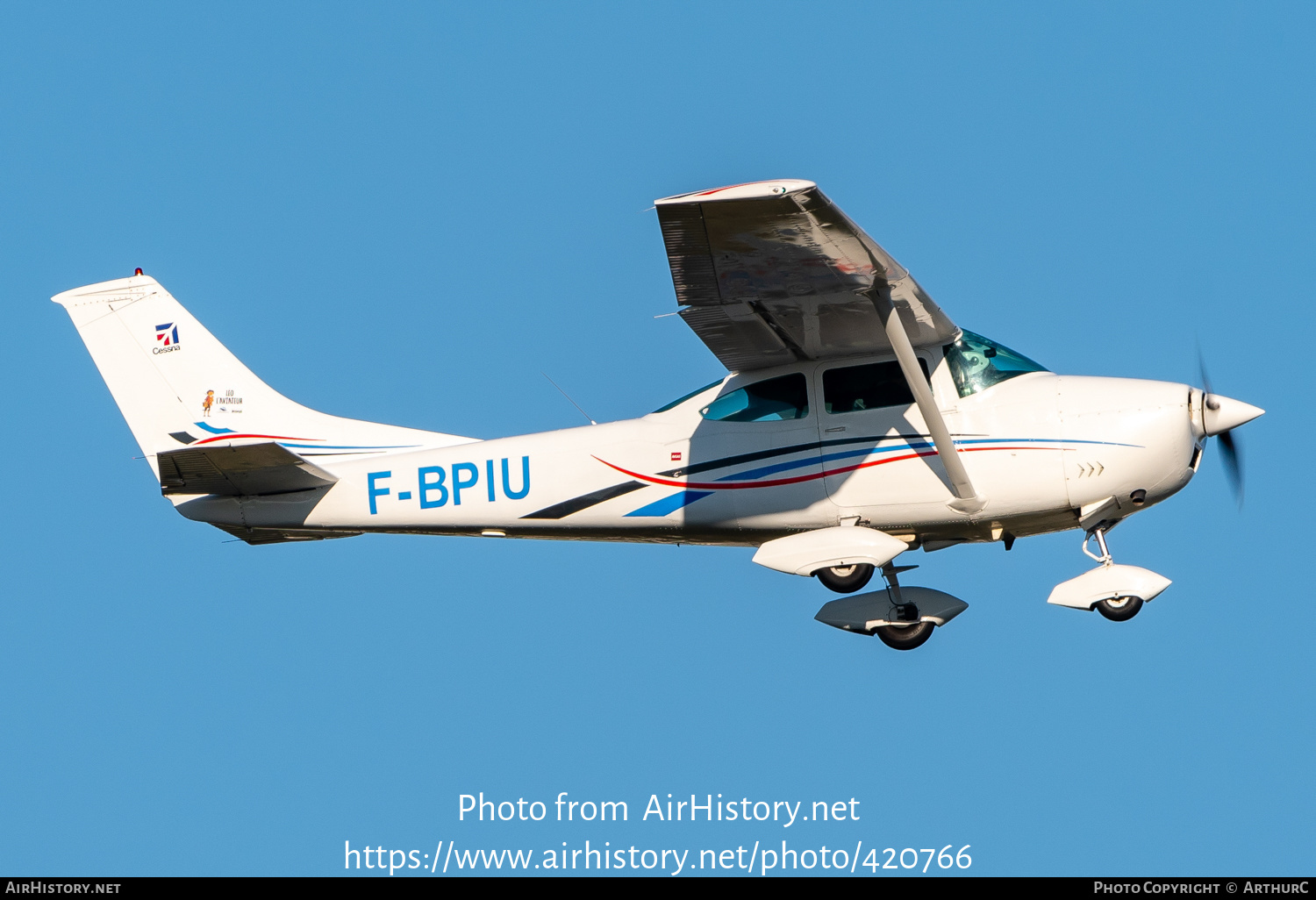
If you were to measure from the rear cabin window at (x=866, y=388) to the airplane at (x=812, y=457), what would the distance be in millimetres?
→ 16

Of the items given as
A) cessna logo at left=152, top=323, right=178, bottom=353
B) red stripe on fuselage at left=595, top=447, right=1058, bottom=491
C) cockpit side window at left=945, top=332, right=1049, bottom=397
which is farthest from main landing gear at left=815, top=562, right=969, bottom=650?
cessna logo at left=152, top=323, right=178, bottom=353

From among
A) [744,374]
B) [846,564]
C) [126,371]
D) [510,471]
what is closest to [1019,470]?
[846,564]

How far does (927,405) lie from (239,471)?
6.00m

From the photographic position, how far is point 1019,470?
13047mm

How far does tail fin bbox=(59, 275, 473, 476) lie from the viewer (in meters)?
15.4

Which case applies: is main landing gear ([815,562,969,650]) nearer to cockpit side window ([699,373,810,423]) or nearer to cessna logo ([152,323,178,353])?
cockpit side window ([699,373,810,423])

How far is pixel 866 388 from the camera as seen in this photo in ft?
44.2

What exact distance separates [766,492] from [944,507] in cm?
148

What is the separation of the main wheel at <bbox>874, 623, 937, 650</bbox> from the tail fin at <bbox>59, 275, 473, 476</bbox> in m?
4.98

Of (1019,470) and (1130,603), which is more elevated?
(1019,470)

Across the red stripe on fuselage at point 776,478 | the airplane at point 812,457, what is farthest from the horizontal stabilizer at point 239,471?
the red stripe on fuselage at point 776,478

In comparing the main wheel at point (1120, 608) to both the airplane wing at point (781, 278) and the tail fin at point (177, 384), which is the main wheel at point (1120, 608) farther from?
the tail fin at point (177, 384)

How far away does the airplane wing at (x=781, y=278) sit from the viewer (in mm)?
11211

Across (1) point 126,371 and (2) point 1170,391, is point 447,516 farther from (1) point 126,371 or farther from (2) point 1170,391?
(2) point 1170,391
